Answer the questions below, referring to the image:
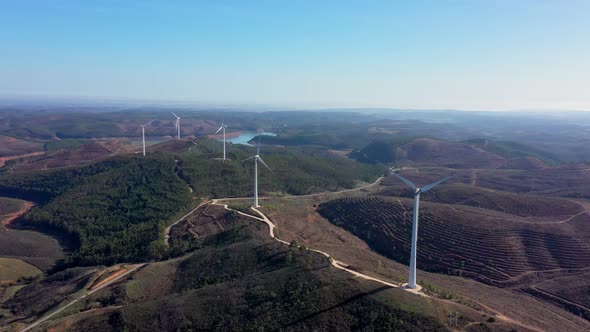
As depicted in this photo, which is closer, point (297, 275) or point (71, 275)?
point (297, 275)

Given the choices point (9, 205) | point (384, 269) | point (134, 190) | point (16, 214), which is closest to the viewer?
point (384, 269)

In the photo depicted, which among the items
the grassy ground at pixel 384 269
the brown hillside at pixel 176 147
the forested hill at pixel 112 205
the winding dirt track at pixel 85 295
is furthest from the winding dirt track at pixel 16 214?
the grassy ground at pixel 384 269

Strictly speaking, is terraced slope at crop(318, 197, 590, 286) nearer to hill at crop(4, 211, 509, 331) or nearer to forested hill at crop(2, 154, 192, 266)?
hill at crop(4, 211, 509, 331)

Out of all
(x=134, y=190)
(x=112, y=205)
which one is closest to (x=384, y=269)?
(x=112, y=205)

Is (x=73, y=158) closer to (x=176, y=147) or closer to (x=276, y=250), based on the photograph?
(x=176, y=147)

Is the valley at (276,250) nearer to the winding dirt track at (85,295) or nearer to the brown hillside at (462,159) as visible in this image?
the winding dirt track at (85,295)

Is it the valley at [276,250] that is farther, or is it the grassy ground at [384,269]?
the grassy ground at [384,269]

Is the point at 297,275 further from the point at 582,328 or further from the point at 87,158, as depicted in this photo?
the point at 87,158

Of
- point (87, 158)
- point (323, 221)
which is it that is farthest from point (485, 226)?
point (87, 158)
